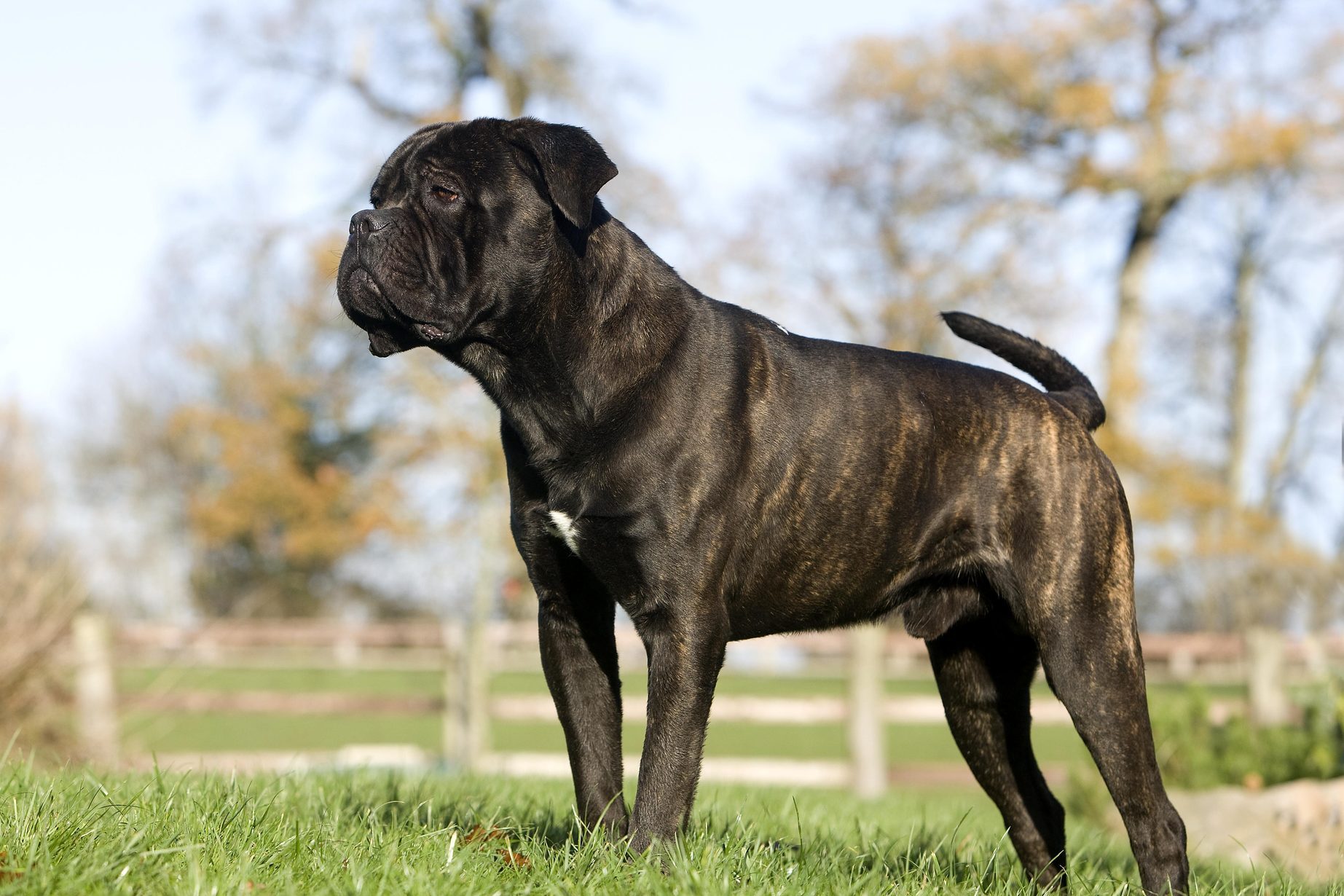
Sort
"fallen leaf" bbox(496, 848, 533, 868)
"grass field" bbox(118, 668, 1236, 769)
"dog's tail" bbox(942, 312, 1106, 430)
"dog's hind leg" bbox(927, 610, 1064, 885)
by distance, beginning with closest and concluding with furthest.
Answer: "fallen leaf" bbox(496, 848, 533, 868) → "dog's hind leg" bbox(927, 610, 1064, 885) → "dog's tail" bbox(942, 312, 1106, 430) → "grass field" bbox(118, 668, 1236, 769)

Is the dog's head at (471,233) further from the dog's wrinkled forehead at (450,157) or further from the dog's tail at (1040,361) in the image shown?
the dog's tail at (1040,361)

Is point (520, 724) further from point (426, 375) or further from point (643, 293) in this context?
point (643, 293)

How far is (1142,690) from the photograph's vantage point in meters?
3.91

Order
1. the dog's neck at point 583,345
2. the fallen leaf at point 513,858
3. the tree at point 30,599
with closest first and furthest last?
the fallen leaf at point 513,858 < the dog's neck at point 583,345 < the tree at point 30,599

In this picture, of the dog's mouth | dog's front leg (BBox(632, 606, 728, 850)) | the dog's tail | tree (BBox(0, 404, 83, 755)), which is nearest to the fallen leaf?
dog's front leg (BBox(632, 606, 728, 850))

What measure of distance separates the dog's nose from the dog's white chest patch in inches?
37.5

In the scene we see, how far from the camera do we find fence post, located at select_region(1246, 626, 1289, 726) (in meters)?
15.0

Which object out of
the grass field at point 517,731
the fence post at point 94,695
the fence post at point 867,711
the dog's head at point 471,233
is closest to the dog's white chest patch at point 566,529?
the dog's head at point 471,233

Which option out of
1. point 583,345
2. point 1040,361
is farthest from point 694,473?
point 1040,361

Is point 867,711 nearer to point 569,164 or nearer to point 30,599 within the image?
point 30,599

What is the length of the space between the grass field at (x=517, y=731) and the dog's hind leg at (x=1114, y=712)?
523 inches

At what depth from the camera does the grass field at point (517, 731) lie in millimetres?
20078

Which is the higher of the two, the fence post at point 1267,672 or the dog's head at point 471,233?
the dog's head at point 471,233

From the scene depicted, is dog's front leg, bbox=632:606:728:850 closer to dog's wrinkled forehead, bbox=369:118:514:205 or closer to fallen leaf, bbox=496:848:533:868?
fallen leaf, bbox=496:848:533:868
